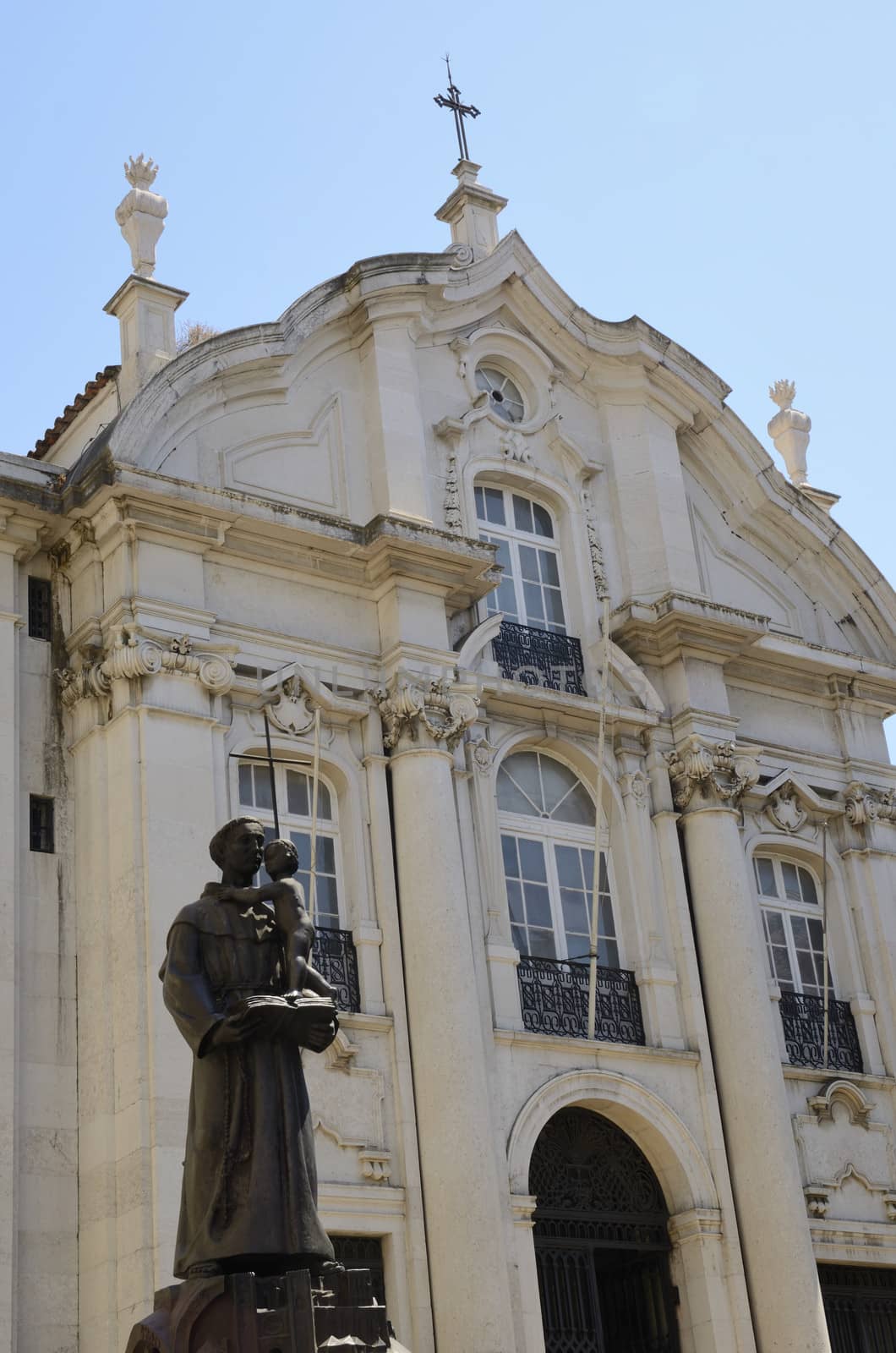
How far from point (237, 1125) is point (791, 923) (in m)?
11.7

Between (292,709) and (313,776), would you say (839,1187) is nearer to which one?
(313,776)

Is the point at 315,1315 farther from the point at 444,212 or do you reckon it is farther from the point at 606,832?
the point at 444,212

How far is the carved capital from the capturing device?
658 inches

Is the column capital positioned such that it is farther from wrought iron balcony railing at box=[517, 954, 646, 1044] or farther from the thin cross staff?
the thin cross staff

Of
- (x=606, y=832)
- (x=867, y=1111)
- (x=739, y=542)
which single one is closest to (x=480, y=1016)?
(x=606, y=832)

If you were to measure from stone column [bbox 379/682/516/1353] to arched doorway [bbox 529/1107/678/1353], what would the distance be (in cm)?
91

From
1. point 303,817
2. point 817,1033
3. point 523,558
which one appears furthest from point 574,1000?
point 523,558

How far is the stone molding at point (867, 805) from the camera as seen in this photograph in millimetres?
19812

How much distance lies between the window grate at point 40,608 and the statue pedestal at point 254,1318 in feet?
A: 29.3

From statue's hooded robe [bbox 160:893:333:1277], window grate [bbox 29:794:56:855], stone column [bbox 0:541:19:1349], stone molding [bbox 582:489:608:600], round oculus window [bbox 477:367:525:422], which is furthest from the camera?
round oculus window [bbox 477:367:525:422]

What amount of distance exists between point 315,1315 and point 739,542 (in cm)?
1398

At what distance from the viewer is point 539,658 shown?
729 inches

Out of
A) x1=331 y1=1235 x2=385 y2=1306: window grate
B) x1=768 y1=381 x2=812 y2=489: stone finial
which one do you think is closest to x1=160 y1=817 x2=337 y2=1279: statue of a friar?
x1=331 y1=1235 x2=385 y2=1306: window grate

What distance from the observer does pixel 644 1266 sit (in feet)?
55.5
